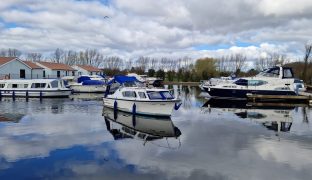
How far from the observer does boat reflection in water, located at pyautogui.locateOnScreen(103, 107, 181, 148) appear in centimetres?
1691

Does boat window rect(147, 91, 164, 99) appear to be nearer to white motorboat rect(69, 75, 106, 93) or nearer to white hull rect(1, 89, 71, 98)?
white hull rect(1, 89, 71, 98)

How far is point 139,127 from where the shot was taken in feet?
65.2

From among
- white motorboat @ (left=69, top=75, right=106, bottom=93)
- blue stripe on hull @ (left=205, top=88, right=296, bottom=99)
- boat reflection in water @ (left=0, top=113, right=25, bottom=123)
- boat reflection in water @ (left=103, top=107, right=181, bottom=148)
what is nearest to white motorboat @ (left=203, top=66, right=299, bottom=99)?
blue stripe on hull @ (left=205, top=88, right=296, bottom=99)

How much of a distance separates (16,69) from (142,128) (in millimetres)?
49802

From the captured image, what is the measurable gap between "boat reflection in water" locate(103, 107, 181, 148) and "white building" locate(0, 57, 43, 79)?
40.9 meters

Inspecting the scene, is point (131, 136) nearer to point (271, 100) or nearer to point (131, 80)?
point (131, 80)

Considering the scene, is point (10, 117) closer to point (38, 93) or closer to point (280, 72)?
point (38, 93)

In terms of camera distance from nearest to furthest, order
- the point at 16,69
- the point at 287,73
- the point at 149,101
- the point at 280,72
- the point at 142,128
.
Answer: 1. the point at 142,128
2. the point at 149,101
3. the point at 280,72
4. the point at 287,73
5. the point at 16,69

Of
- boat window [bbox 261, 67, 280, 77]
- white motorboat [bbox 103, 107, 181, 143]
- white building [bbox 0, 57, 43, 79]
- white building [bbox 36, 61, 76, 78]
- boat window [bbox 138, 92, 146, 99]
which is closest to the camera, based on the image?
white motorboat [bbox 103, 107, 181, 143]

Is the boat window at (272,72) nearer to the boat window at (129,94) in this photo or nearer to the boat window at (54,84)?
the boat window at (129,94)

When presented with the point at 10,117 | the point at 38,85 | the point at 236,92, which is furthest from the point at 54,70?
the point at 10,117

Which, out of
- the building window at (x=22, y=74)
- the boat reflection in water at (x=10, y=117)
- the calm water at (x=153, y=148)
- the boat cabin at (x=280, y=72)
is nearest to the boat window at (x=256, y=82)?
the boat cabin at (x=280, y=72)

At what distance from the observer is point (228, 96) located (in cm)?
4000

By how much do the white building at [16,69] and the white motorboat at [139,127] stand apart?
40.8 metres
